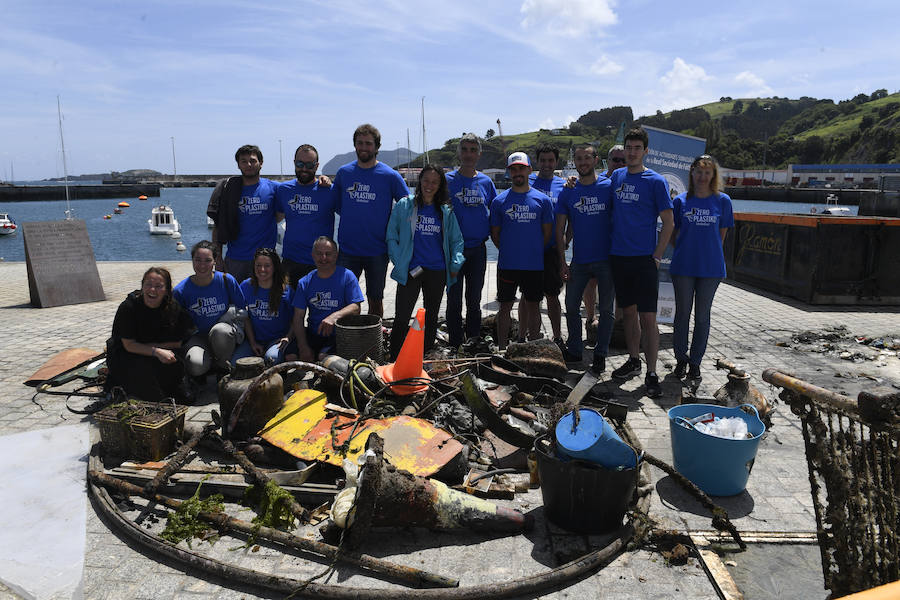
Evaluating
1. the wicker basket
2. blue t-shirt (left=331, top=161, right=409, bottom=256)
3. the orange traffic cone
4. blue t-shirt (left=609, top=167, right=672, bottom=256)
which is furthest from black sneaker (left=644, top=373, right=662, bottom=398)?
the wicker basket

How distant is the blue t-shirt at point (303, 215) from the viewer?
21.4 feet

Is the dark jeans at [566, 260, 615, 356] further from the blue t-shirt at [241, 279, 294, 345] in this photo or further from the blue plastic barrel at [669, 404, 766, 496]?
the blue t-shirt at [241, 279, 294, 345]

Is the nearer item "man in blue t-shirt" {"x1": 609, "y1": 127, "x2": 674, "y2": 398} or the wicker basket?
the wicker basket

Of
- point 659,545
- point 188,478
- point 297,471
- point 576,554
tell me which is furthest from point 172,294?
point 659,545

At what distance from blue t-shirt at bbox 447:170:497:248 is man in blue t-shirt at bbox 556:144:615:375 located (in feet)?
2.75

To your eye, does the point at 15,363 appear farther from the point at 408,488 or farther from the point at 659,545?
the point at 659,545

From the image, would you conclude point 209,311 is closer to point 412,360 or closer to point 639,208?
point 412,360

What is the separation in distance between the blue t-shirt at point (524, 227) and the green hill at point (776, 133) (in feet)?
275

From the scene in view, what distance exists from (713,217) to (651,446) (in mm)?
2523

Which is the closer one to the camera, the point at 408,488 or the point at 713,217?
the point at 408,488

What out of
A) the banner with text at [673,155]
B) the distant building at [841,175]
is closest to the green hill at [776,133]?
the distant building at [841,175]

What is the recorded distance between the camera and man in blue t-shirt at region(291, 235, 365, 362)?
5.80 metres

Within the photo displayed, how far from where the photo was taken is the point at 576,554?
11.1ft

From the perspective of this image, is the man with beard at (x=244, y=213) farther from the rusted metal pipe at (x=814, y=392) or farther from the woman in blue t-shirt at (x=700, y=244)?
the rusted metal pipe at (x=814, y=392)
